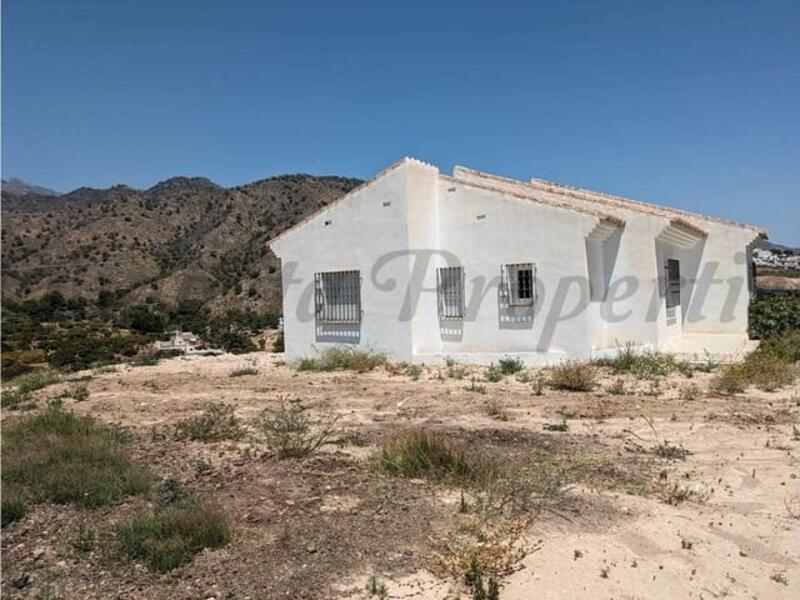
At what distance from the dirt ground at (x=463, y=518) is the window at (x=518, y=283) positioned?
15.9 ft

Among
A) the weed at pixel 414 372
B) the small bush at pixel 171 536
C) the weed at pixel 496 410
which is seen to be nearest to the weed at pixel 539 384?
the weed at pixel 496 410

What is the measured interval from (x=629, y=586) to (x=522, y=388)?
23.2ft

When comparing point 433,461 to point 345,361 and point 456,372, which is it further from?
point 345,361

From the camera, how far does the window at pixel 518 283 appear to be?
13305mm

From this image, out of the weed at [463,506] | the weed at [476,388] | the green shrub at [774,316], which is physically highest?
the green shrub at [774,316]

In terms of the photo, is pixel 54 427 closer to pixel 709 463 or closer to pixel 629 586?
pixel 629 586

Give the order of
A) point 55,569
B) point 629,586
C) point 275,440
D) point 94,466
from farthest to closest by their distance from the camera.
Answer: point 275,440 < point 94,466 < point 55,569 < point 629,586

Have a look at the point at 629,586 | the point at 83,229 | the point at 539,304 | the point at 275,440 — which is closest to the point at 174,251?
the point at 83,229

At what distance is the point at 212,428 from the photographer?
25.3 ft

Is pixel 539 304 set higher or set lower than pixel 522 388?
higher

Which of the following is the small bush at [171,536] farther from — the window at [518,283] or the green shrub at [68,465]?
the window at [518,283]

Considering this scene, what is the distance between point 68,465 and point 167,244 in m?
53.0

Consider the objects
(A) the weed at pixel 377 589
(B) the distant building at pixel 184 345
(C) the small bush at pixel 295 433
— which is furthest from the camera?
(B) the distant building at pixel 184 345

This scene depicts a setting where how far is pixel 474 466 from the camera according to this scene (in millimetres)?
5523
